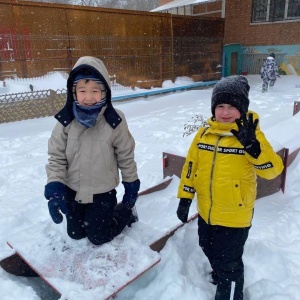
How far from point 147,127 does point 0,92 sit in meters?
3.92

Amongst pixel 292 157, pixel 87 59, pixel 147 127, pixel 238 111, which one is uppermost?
pixel 87 59

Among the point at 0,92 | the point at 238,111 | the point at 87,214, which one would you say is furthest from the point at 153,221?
the point at 0,92

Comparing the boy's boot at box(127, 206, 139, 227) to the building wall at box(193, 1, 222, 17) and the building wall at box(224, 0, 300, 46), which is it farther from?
the building wall at box(193, 1, 222, 17)

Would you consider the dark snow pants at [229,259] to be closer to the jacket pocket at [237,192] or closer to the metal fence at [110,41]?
A: the jacket pocket at [237,192]

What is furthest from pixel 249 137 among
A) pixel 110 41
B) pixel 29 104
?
pixel 110 41

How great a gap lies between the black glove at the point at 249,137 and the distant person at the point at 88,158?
2.88 ft

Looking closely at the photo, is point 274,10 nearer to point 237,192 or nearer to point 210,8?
point 210,8

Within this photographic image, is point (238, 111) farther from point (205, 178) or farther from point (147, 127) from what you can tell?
point (147, 127)

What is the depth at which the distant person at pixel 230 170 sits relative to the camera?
1.80 metres

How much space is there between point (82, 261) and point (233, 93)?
150 cm

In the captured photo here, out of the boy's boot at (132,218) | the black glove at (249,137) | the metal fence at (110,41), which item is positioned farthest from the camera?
the metal fence at (110,41)

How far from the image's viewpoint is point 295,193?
3498 millimetres

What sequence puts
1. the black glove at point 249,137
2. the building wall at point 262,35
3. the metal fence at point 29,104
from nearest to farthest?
the black glove at point 249,137 → the metal fence at point 29,104 → the building wall at point 262,35

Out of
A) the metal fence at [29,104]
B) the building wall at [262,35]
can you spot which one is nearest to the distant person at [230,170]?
the metal fence at [29,104]
